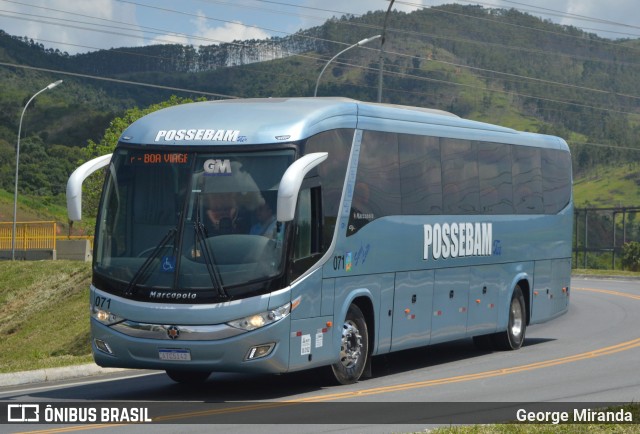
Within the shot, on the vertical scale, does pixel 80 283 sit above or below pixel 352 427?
below

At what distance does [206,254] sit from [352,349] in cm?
286

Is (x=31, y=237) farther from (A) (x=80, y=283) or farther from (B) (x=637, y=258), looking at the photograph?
(B) (x=637, y=258)

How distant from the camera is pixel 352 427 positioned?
12.3m

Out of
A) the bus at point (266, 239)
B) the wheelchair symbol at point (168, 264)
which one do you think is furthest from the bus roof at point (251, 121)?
the wheelchair symbol at point (168, 264)

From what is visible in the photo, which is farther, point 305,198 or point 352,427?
point 305,198

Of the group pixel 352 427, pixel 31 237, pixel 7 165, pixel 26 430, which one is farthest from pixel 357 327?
pixel 7 165

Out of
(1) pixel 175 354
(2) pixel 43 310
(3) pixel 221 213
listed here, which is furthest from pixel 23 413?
(2) pixel 43 310

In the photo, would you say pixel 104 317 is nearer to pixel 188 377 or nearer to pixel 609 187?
pixel 188 377

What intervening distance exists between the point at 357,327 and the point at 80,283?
2974 centimetres

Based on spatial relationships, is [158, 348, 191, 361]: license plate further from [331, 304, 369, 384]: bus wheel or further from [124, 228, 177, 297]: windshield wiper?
[331, 304, 369, 384]: bus wheel

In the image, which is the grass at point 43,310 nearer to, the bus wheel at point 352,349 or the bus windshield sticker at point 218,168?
the bus wheel at point 352,349

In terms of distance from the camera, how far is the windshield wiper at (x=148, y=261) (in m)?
15.2

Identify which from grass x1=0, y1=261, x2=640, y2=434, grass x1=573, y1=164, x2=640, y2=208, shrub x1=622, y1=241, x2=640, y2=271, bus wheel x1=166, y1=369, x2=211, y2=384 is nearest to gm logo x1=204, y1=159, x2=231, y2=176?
bus wheel x1=166, y1=369, x2=211, y2=384

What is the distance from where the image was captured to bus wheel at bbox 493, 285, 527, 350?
2238 cm
